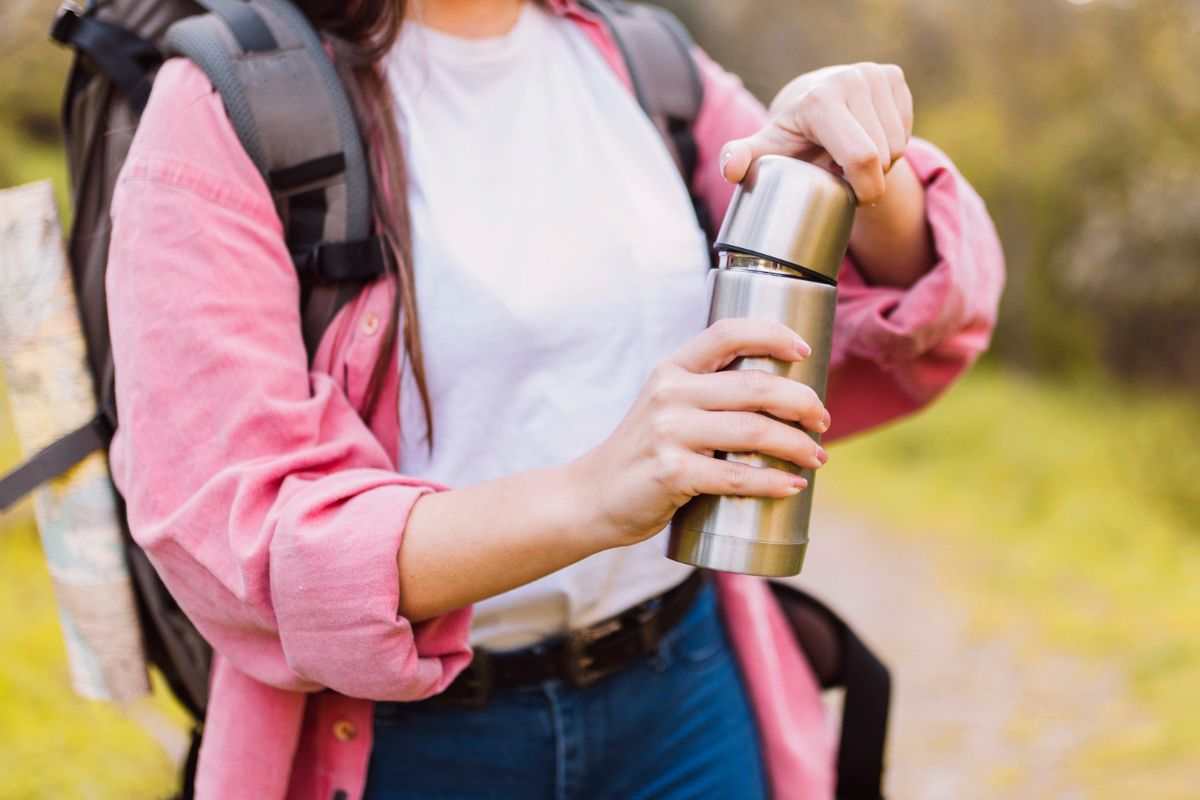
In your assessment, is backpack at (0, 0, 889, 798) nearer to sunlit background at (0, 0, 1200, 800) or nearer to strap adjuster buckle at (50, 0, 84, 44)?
strap adjuster buckle at (50, 0, 84, 44)

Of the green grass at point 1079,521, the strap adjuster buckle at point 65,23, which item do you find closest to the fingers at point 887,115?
the strap adjuster buckle at point 65,23

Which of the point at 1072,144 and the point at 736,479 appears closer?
the point at 736,479

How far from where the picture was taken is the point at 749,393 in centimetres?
101

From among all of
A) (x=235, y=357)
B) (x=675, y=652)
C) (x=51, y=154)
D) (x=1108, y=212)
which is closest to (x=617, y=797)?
(x=675, y=652)

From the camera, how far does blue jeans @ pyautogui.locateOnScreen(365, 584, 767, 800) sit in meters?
1.41

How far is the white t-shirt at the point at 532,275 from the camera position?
1351 millimetres

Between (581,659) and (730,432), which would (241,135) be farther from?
(581,659)

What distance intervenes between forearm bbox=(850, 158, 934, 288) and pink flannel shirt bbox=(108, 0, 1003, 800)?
62 centimetres

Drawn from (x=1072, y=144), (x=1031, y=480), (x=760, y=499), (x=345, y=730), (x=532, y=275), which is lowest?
(x=1031, y=480)

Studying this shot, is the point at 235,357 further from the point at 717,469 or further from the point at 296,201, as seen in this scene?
the point at 717,469

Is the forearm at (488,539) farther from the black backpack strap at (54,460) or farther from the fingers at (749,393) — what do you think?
the black backpack strap at (54,460)

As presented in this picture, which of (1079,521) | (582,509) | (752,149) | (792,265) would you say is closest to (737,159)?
(752,149)

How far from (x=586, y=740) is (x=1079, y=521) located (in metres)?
6.08

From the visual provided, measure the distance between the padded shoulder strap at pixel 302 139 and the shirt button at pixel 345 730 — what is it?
0.47 metres
